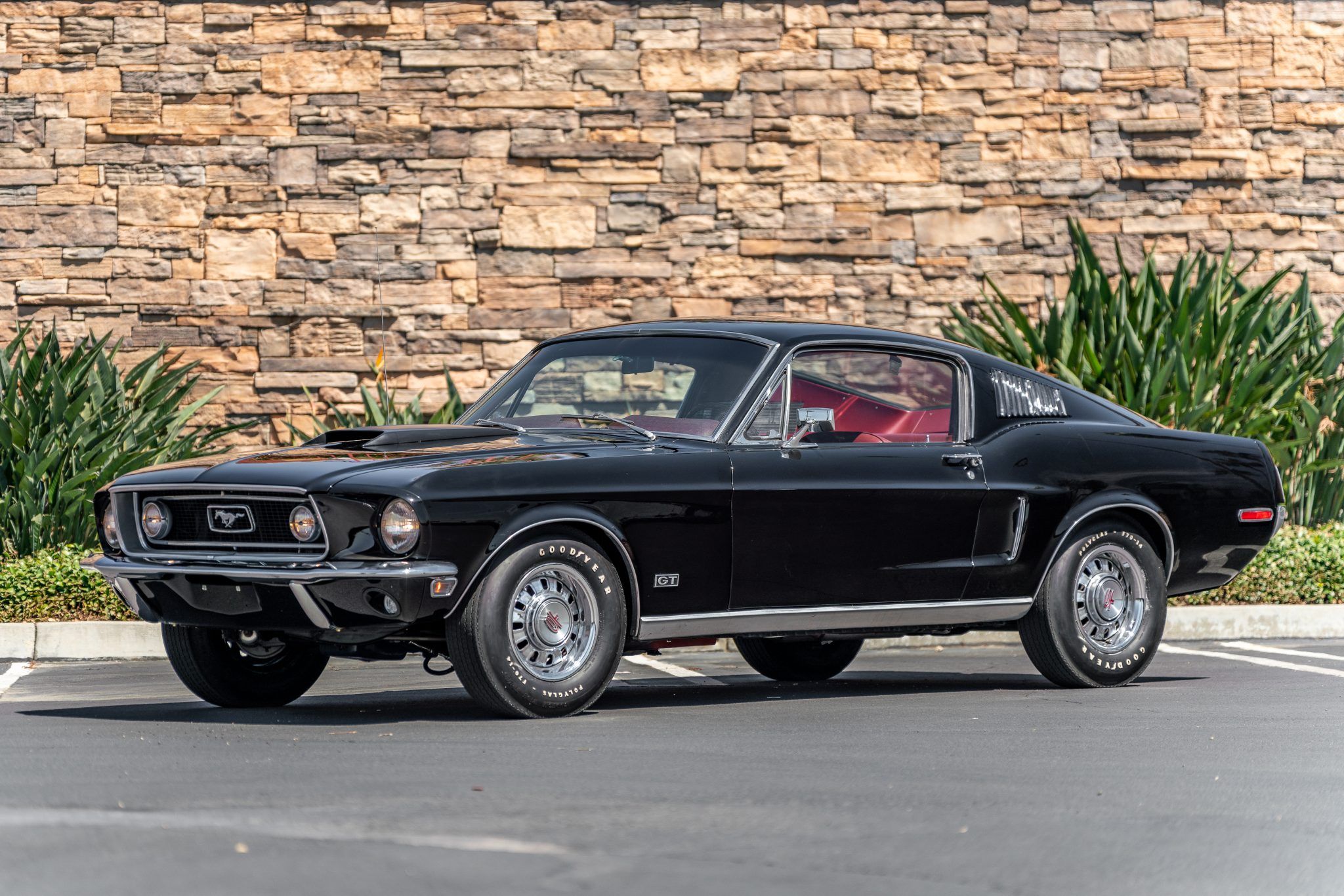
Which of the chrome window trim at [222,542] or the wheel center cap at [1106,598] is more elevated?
the chrome window trim at [222,542]

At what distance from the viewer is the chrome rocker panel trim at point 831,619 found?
7535 mm

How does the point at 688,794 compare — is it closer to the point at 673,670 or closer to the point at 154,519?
the point at 154,519

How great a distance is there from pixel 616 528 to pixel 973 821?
2345mm

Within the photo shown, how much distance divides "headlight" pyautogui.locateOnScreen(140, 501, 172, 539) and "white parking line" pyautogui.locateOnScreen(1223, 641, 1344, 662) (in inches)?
244

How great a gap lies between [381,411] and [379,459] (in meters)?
8.08

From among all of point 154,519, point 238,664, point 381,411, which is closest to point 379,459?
point 154,519

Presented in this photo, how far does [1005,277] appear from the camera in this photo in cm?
1709

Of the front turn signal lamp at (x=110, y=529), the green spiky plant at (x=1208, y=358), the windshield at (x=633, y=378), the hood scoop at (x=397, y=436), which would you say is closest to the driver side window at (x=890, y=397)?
the windshield at (x=633, y=378)

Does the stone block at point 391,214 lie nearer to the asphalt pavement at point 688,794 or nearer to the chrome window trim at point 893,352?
the asphalt pavement at point 688,794

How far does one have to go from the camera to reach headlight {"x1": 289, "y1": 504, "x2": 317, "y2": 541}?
6992mm

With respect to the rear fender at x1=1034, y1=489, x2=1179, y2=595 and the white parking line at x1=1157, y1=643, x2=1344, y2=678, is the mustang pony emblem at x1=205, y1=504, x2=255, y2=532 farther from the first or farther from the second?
the white parking line at x1=1157, y1=643, x2=1344, y2=678

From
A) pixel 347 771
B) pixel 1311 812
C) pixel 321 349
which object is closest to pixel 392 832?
pixel 347 771

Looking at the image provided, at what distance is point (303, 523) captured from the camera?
7.01 meters

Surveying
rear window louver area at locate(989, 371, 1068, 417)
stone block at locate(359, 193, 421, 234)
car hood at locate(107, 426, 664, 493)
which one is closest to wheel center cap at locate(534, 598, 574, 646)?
car hood at locate(107, 426, 664, 493)
